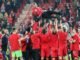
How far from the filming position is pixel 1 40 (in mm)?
13047

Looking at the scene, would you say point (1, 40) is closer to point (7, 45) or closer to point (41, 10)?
point (7, 45)

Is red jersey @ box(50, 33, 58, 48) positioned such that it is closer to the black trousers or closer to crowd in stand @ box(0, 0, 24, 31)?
the black trousers

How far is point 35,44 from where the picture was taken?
40.2ft

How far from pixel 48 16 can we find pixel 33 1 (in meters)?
1.76

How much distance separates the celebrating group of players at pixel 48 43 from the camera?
1193 cm

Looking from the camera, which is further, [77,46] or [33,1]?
[33,1]

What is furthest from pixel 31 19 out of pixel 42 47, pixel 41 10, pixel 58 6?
pixel 42 47

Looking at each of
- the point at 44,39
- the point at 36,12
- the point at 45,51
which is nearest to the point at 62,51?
the point at 45,51

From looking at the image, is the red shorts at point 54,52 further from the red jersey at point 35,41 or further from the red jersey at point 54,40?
the red jersey at point 35,41

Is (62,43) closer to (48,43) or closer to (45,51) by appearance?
(48,43)

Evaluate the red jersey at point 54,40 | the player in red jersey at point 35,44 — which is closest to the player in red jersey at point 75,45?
the red jersey at point 54,40

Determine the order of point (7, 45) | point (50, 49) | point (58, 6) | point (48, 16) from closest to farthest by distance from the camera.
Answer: point (50, 49)
point (7, 45)
point (48, 16)
point (58, 6)

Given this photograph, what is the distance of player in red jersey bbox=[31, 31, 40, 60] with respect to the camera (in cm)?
1204

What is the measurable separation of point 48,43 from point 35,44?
1.96ft
